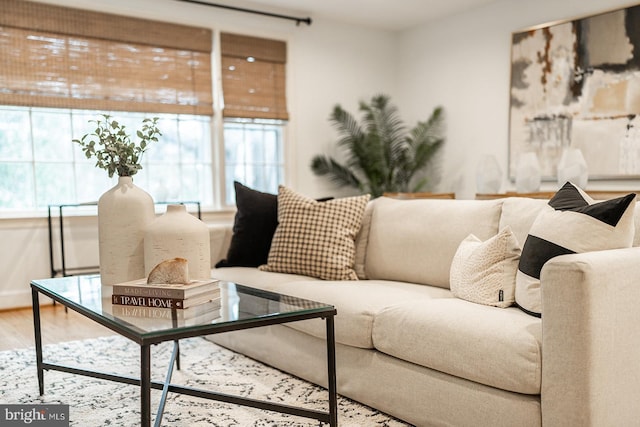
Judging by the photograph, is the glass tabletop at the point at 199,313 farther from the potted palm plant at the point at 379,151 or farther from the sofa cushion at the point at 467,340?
the potted palm plant at the point at 379,151

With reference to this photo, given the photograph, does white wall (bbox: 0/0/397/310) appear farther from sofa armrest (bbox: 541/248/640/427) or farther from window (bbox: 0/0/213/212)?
sofa armrest (bbox: 541/248/640/427)

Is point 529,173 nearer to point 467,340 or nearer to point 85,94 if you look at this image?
point 467,340

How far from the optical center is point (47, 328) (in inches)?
145

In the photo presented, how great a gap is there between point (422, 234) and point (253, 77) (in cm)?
308

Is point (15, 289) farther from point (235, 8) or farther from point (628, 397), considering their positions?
point (628, 397)

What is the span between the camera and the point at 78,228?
456 centimetres

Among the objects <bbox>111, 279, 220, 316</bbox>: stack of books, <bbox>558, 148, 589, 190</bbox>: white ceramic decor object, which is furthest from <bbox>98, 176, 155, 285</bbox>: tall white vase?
<bbox>558, 148, 589, 190</bbox>: white ceramic decor object

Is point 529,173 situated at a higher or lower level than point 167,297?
higher

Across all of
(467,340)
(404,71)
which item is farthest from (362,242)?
(404,71)

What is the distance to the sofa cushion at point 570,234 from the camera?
182cm

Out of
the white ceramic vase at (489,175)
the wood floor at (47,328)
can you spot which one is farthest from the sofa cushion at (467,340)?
the white ceramic vase at (489,175)

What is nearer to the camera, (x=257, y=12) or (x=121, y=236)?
(x=121, y=236)

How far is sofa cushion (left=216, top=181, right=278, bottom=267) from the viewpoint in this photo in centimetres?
316

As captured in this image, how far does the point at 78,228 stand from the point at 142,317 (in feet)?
10.4
